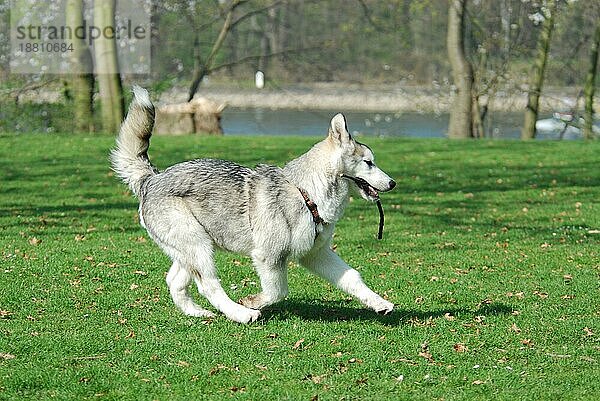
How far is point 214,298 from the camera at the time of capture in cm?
705

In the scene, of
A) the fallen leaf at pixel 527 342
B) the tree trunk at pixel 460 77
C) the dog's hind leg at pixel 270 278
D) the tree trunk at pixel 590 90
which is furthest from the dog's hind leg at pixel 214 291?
the tree trunk at pixel 590 90

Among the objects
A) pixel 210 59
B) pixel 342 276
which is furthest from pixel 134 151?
pixel 210 59

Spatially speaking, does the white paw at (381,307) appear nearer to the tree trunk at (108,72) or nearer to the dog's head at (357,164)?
the dog's head at (357,164)

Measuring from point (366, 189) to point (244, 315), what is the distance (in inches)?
54.0

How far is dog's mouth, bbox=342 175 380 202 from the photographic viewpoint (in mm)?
7055

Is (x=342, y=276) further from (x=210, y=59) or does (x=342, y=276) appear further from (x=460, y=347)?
(x=210, y=59)

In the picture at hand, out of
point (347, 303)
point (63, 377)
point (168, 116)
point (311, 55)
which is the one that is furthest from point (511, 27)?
point (63, 377)

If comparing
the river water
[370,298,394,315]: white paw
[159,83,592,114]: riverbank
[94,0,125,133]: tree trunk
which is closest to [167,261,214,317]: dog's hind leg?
[370,298,394,315]: white paw

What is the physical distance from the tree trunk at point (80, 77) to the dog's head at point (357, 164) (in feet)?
59.4

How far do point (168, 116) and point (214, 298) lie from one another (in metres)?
18.0

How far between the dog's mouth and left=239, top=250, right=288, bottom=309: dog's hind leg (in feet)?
2.70

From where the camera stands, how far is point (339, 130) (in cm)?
693

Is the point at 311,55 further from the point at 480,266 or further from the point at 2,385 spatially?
the point at 2,385

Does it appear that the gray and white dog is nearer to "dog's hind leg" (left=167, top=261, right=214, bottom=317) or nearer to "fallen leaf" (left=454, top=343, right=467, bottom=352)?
"dog's hind leg" (left=167, top=261, right=214, bottom=317)
